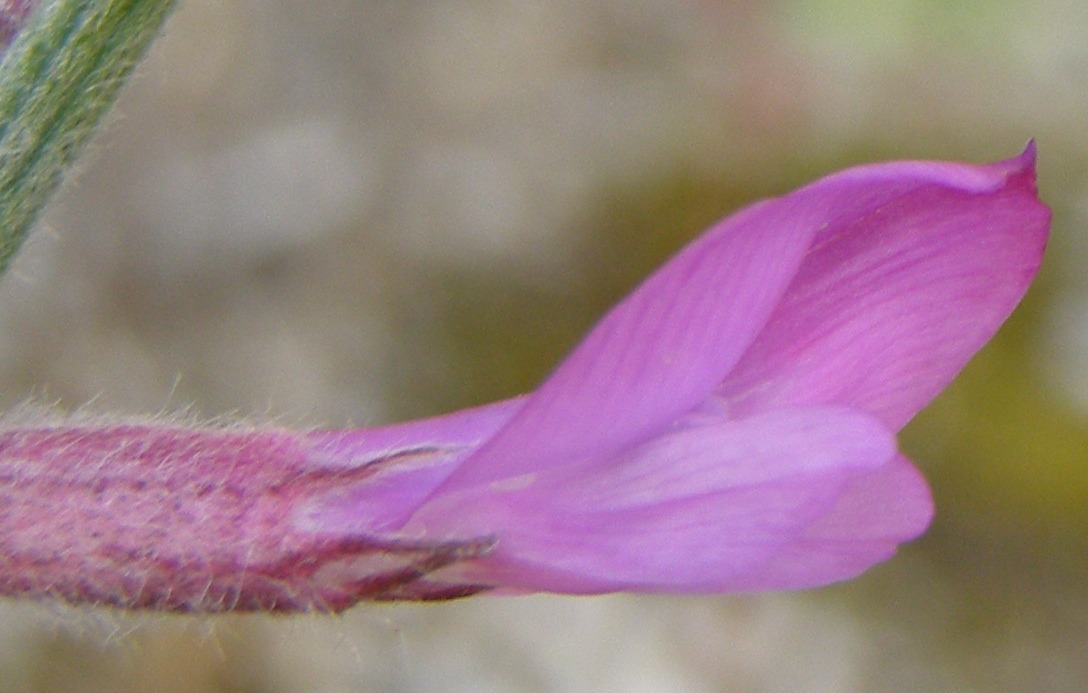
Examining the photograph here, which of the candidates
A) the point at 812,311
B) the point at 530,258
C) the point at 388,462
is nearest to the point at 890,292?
the point at 812,311

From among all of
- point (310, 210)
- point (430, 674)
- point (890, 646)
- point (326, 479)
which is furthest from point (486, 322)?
point (326, 479)

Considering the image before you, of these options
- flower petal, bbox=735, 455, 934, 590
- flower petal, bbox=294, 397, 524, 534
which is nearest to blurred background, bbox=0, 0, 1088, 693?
flower petal, bbox=294, 397, 524, 534

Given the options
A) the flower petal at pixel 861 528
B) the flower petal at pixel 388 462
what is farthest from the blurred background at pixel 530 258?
the flower petal at pixel 861 528

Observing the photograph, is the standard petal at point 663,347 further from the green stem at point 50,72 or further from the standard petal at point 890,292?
the green stem at point 50,72

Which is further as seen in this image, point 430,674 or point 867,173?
point 430,674

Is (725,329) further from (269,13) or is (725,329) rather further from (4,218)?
(269,13)

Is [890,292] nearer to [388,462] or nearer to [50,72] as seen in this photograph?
[388,462]
